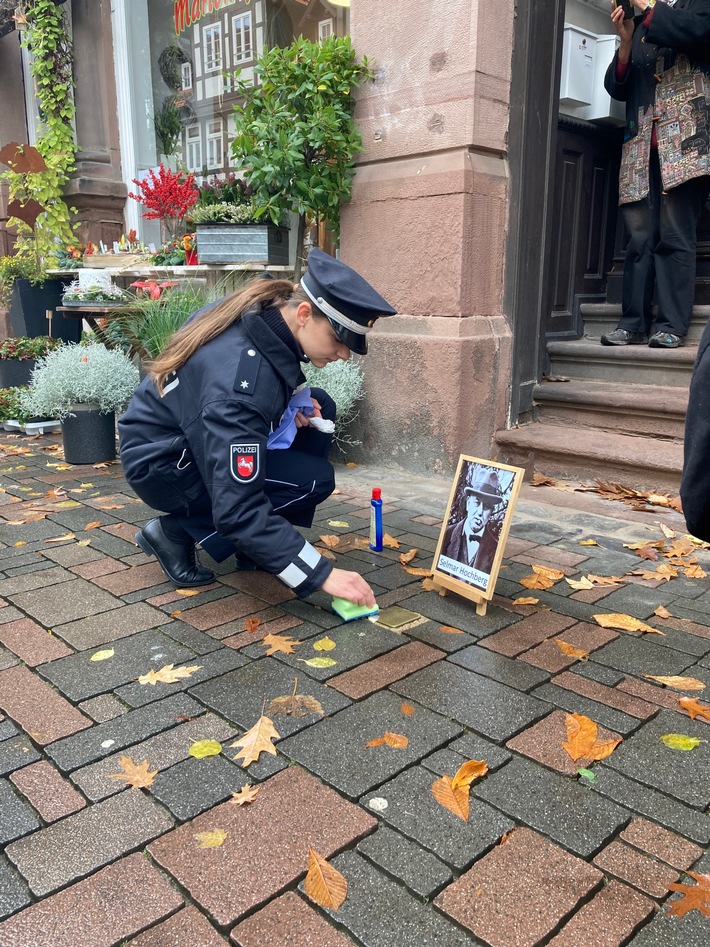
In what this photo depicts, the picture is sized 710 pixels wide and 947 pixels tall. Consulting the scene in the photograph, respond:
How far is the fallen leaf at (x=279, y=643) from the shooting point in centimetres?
248

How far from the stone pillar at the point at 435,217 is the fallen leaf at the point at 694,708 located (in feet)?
8.05

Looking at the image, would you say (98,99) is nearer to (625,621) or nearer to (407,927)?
(625,621)

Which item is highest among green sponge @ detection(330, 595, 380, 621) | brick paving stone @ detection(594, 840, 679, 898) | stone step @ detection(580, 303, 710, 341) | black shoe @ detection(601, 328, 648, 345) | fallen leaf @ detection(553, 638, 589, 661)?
stone step @ detection(580, 303, 710, 341)

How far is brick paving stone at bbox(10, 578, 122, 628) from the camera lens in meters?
2.74

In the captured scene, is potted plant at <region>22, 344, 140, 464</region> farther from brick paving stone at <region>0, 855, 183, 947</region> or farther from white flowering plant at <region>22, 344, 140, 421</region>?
brick paving stone at <region>0, 855, 183, 947</region>

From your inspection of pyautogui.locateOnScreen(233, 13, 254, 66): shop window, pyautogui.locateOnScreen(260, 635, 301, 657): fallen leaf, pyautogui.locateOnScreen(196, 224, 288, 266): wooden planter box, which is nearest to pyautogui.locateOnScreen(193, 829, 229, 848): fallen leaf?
pyautogui.locateOnScreen(260, 635, 301, 657): fallen leaf

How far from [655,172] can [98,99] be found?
6080mm

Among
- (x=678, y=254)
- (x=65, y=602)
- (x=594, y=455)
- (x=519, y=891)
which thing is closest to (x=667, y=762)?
(x=519, y=891)

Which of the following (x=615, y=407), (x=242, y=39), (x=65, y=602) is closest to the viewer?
(x=65, y=602)

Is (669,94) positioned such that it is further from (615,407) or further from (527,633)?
(527,633)

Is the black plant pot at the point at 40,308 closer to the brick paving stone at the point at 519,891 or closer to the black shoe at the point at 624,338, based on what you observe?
the black shoe at the point at 624,338

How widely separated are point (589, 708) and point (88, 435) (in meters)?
3.81

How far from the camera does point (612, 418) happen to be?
468cm

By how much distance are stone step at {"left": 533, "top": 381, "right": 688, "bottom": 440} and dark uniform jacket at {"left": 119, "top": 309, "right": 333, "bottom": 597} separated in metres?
2.57
